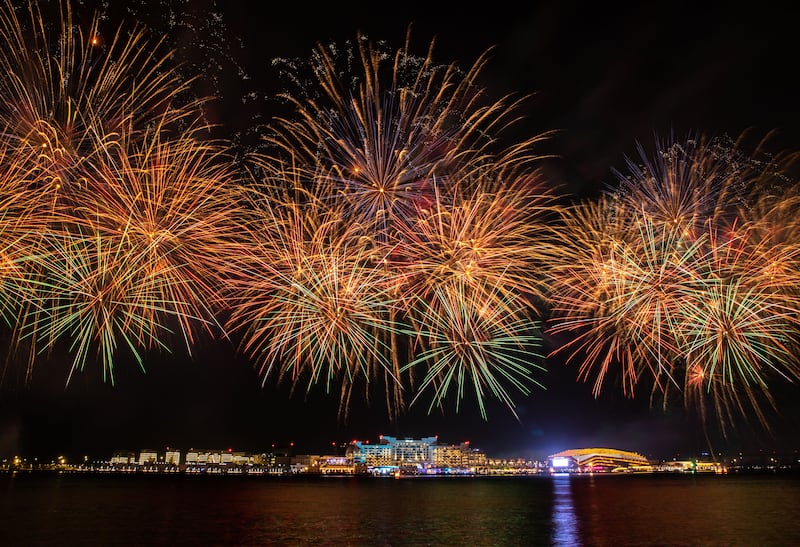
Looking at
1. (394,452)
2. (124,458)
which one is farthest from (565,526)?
(124,458)

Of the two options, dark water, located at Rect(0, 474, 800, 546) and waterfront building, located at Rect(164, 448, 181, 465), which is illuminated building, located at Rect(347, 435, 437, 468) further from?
dark water, located at Rect(0, 474, 800, 546)

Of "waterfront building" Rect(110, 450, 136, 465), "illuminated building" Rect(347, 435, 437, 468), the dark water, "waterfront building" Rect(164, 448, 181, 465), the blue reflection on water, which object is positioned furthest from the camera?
"waterfront building" Rect(110, 450, 136, 465)

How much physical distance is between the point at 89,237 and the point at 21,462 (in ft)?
540

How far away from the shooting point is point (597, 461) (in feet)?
487

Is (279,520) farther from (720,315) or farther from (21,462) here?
(21,462)

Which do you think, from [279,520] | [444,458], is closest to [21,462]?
[444,458]

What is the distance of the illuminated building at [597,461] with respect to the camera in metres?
149

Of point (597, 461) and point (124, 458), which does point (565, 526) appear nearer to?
point (597, 461)

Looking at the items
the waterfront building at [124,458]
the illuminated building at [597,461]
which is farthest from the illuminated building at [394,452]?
the waterfront building at [124,458]

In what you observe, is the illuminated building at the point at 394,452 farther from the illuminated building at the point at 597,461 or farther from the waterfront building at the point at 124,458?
the waterfront building at the point at 124,458

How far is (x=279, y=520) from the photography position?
30203mm

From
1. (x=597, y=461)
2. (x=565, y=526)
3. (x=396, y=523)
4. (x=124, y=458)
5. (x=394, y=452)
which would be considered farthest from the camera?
(x=597, y=461)

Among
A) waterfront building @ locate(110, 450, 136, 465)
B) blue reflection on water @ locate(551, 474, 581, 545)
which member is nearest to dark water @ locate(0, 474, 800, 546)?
blue reflection on water @ locate(551, 474, 581, 545)

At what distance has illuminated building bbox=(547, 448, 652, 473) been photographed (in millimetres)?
148875
